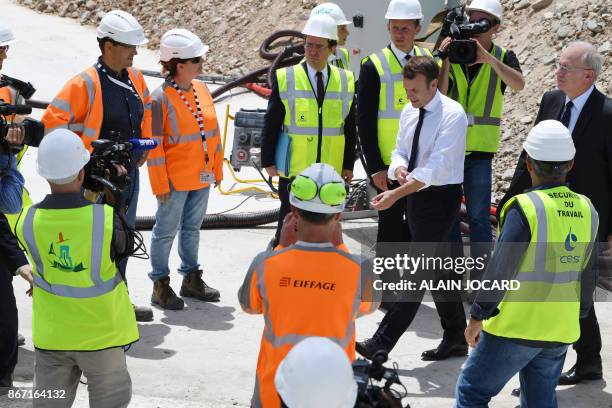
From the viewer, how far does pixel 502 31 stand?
45.1ft

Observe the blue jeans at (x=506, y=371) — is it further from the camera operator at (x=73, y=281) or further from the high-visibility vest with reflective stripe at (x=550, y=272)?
the camera operator at (x=73, y=281)

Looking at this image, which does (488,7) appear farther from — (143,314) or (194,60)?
(143,314)

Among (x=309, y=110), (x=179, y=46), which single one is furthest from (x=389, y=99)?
(x=179, y=46)

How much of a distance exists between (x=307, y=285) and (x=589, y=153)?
111 inches

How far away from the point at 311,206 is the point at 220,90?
35.9ft

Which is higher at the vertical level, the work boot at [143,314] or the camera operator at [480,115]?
the camera operator at [480,115]

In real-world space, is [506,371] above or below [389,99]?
below

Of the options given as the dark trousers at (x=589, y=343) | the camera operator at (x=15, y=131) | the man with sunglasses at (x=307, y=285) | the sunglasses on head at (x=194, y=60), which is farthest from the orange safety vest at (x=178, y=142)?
the man with sunglasses at (x=307, y=285)

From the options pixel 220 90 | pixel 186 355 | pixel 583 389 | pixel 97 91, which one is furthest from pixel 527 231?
pixel 220 90

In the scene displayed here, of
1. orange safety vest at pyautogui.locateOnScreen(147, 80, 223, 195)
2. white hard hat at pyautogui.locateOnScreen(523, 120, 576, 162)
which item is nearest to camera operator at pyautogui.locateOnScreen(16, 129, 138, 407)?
white hard hat at pyautogui.locateOnScreen(523, 120, 576, 162)

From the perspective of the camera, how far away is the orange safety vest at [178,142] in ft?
22.5

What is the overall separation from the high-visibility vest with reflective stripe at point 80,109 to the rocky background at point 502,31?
5.37 metres

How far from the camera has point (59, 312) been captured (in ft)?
14.1

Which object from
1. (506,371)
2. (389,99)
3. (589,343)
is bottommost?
(589,343)
